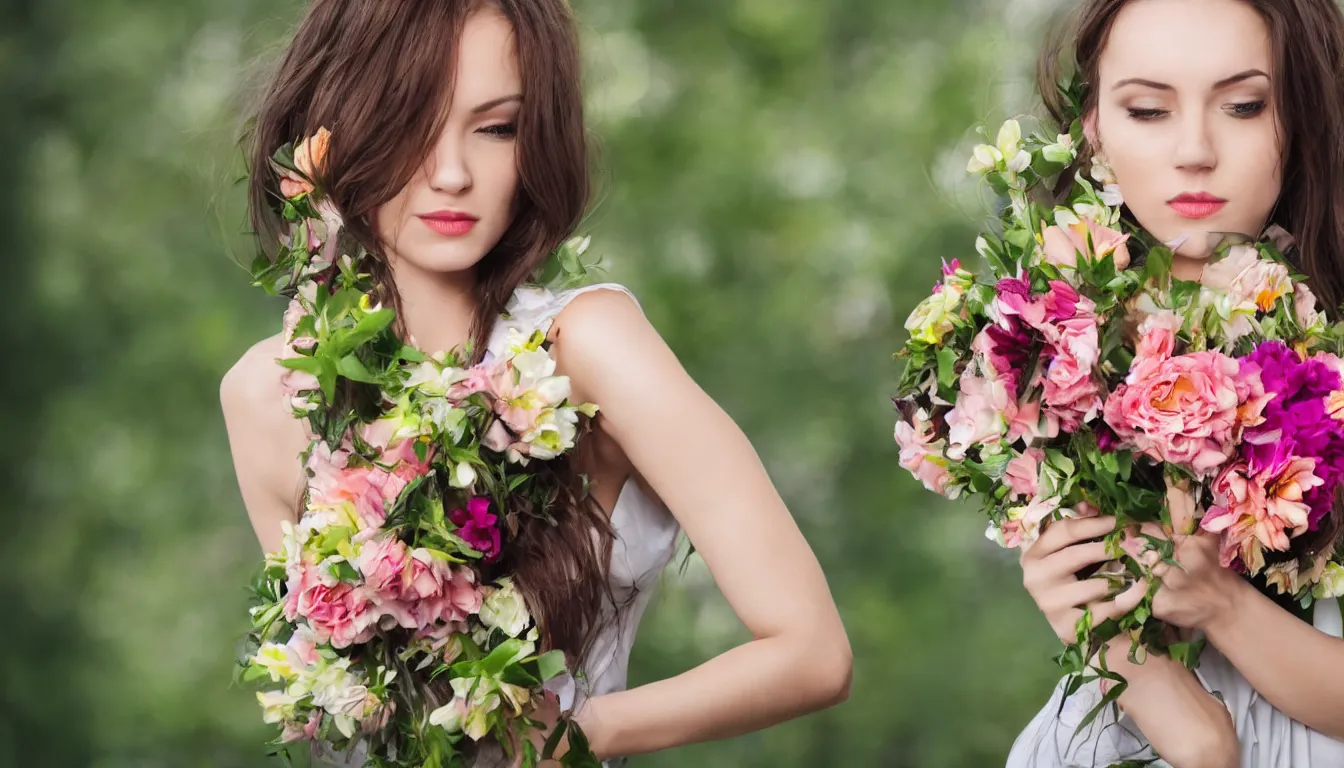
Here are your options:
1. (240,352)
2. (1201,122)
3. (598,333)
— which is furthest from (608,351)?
(240,352)

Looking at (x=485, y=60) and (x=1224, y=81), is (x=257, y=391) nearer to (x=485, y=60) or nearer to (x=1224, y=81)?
(x=485, y=60)

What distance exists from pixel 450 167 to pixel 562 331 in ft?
0.86

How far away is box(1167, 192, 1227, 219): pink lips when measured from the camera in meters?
1.97

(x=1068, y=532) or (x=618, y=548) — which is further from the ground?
(x=618, y=548)

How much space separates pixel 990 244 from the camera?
208cm

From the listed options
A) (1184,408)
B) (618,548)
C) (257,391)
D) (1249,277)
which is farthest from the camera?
(257,391)

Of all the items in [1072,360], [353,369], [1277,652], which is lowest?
[1277,652]

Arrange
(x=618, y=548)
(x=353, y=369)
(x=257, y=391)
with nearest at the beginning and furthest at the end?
(x=353, y=369), (x=618, y=548), (x=257, y=391)

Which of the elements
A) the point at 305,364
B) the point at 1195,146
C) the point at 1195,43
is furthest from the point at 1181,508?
the point at 305,364

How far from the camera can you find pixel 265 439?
2.39 meters

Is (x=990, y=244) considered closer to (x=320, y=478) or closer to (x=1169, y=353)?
(x=1169, y=353)

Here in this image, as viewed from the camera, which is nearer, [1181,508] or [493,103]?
[1181,508]

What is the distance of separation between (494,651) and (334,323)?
1.60ft

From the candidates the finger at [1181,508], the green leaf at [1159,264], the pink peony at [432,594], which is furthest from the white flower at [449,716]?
the green leaf at [1159,264]
